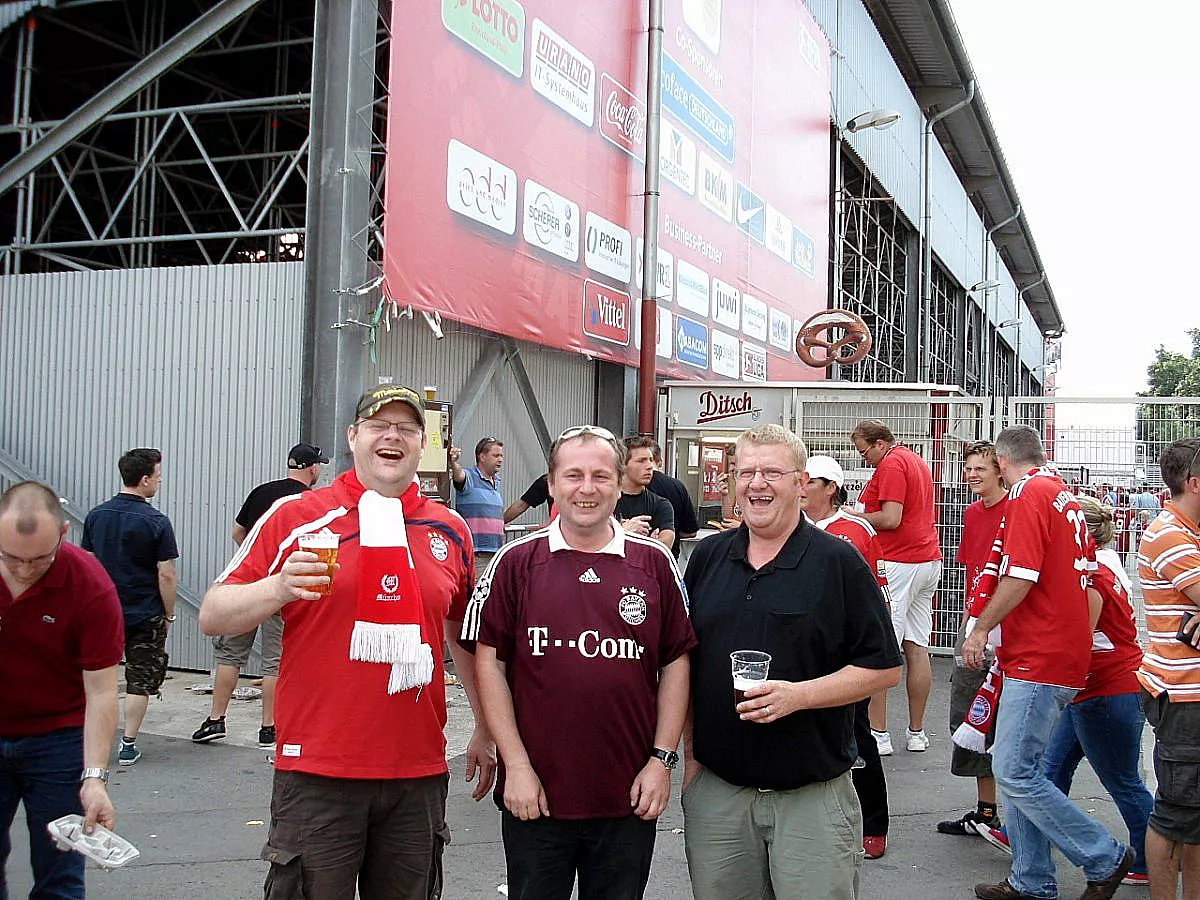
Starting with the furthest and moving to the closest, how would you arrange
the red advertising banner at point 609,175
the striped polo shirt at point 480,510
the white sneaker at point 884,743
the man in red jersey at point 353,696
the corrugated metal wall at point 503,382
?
the corrugated metal wall at point 503,382 < the striped polo shirt at point 480,510 < the red advertising banner at point 609,175 < the white sneaker at point 884,743 < the man in red jersey at point 353,696

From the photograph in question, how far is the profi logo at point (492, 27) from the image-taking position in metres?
9.30

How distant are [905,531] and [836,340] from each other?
8830mm

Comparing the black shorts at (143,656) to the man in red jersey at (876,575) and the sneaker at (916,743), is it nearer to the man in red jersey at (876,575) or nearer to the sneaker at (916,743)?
the man in red jersey at (876,575)

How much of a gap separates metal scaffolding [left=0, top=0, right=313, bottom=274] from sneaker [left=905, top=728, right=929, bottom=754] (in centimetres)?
656

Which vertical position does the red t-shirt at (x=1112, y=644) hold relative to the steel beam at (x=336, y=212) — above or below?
below

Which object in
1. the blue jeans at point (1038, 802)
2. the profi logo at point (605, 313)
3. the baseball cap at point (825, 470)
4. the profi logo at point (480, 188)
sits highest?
the profi logo at point (480, 188)

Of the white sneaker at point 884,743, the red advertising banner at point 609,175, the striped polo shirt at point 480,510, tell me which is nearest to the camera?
the white sneaker at point 884,743

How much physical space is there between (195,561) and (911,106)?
23.9m

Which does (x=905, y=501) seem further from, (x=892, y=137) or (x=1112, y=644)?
(x=892, y=137)

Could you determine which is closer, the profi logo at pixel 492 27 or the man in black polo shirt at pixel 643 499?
the man in black polo shirt at pixel 643 499

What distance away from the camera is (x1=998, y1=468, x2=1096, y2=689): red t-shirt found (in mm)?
4691

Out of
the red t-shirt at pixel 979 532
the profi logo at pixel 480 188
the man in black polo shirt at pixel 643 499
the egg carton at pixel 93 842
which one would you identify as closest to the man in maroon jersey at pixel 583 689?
the egg carton at pixel 93 842

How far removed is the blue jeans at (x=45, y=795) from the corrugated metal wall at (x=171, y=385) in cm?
564

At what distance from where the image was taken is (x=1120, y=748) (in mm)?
4934
